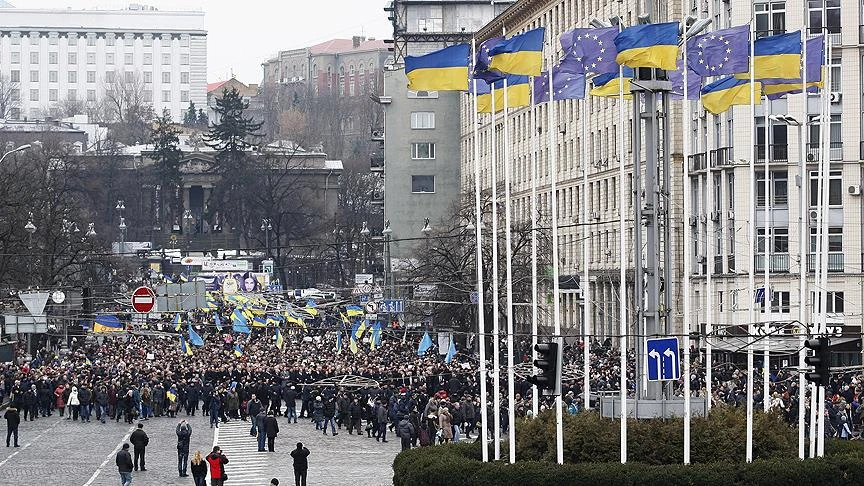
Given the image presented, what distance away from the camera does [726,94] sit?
35.4 m

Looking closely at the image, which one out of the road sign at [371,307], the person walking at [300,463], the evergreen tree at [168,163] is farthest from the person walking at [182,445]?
the evergreen tree at [168,163]

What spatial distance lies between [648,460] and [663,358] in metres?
1.81

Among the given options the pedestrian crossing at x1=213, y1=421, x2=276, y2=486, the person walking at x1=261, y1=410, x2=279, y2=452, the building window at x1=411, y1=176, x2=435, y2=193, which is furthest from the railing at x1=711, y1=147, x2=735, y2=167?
the building window at x1=411, y1=176, x2=435, y2=193

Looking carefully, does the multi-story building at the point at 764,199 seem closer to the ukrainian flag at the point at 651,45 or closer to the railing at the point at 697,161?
the railing at the point at 697,161

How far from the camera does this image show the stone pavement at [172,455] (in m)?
42.2

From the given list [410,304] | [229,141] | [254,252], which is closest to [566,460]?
[410,304]

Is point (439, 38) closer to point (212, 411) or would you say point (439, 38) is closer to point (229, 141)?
point (229, 141)

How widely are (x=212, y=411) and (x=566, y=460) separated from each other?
88.7ft

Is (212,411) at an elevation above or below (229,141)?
below

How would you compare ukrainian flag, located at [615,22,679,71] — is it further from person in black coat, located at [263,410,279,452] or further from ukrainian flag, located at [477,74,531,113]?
person in black coat, located at [263,410,279,452]

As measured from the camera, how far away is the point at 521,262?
76875 millimetres

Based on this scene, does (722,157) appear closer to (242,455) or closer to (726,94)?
(242,455)

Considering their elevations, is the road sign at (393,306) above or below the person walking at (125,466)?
above

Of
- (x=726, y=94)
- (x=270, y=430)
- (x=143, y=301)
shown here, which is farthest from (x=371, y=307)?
(x=726, y=94)
